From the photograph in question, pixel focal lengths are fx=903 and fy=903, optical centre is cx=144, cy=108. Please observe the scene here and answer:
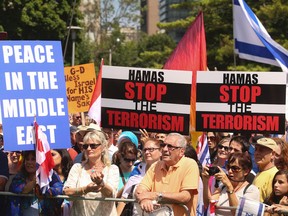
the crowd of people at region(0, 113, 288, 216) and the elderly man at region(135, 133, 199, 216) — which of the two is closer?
the elderly man at region(135, 133, 199, 216)

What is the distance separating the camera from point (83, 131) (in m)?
10.7

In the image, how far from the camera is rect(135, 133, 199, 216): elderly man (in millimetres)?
→ 7559

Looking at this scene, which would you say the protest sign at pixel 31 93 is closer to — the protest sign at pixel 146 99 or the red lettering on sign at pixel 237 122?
the protest sign at pixel 146 99

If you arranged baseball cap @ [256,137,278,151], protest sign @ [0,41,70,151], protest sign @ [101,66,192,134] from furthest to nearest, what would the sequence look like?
protest sign @ [101,66,192,134], baseball cap @ [256,137,278,151], protest sign @ [0,41,70,151]

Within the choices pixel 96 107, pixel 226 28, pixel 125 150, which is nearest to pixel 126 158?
pixel 125 150

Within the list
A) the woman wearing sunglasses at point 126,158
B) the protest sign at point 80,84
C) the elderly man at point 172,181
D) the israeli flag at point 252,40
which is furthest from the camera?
the protest sign at point 80,84

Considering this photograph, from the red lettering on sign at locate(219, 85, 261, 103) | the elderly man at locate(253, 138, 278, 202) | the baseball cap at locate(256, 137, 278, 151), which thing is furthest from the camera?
the red lettering on sign at locate(219, 85, 261, 103)

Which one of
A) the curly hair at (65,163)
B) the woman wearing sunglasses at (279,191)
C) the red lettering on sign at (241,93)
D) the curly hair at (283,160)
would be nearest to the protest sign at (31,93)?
the curly hair at (65,163)

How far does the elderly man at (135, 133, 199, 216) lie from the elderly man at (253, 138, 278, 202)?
830 mm

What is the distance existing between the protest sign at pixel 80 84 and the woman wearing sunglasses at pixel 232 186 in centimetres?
767

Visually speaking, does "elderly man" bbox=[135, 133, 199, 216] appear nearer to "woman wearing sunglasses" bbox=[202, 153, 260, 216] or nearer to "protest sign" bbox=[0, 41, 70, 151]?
"woman wearing sunglasses" bbox=[202, 153, 260, 216]

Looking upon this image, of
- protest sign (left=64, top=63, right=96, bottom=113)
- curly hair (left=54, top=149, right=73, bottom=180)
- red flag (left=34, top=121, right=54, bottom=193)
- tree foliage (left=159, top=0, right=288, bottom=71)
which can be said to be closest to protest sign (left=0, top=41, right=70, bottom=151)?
red flag (left=34, top=121, right=54, bottom=193)

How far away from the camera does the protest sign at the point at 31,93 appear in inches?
316

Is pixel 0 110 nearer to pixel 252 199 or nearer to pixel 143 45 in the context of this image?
pixel 252 199
